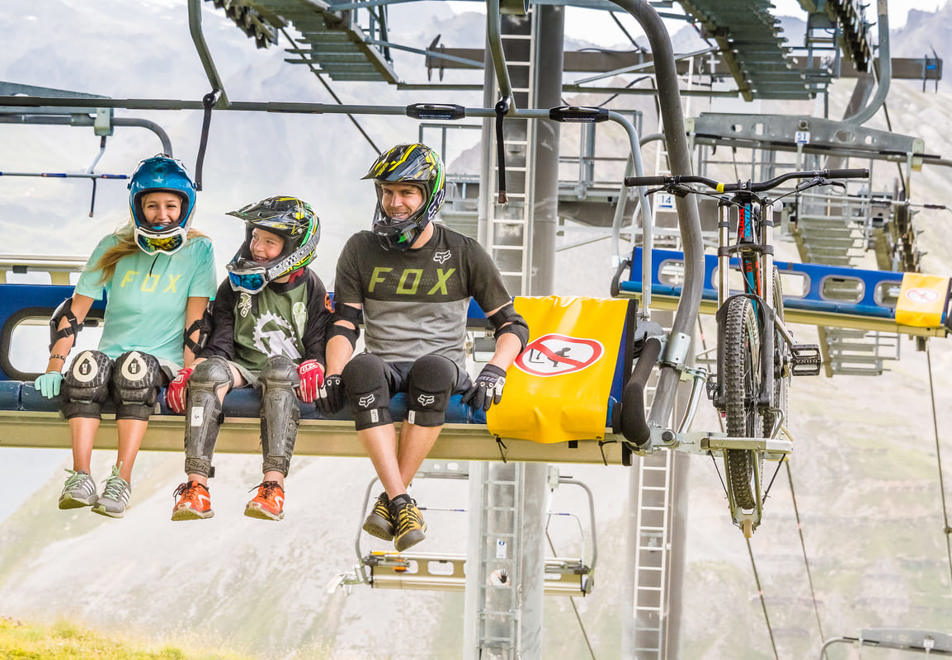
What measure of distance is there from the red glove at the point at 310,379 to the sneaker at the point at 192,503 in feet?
1.29

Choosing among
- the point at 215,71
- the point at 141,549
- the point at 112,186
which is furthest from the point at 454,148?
the point at 215,71

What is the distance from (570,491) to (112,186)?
15273 millimetres

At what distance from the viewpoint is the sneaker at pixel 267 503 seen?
136 inches

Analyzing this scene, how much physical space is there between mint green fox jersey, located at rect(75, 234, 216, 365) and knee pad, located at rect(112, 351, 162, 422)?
0.13 metres

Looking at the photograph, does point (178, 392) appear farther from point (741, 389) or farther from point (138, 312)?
point (741, 389)

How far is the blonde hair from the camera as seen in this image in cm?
393

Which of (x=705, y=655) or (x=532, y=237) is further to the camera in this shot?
(x=705, y=655)

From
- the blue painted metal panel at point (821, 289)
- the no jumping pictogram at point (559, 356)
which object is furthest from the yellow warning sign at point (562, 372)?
the blue painted metal panel at point (821, 289)

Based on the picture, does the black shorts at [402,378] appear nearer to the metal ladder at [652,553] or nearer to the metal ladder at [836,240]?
the metal ladder at [652,553]

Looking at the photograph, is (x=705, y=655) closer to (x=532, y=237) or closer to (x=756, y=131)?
(x=756, y=131)

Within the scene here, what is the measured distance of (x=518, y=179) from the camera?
6.13 metres

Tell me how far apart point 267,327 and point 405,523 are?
2.51 feet

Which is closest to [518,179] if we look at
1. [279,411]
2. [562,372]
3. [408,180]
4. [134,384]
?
[562,372]

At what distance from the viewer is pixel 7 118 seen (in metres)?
6.26
